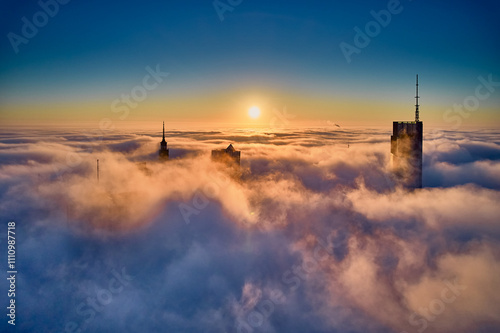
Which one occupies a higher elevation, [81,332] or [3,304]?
[3,304]

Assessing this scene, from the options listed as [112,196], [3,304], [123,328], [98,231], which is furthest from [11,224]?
[3,304]

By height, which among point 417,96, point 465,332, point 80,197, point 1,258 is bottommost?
point 465,332

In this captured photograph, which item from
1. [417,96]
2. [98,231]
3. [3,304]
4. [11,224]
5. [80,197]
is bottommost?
[3,304]

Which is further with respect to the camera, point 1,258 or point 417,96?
point 1,258

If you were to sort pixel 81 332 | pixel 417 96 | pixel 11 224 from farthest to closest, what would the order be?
pixel 81 332 → pixel 417 96 → pixel 11 224

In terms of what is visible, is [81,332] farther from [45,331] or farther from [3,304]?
[3,304]

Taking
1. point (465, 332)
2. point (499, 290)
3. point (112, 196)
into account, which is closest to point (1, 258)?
point (112, 196)

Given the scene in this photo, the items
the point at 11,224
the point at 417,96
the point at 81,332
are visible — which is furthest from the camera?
the point at 81,332

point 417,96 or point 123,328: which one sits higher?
point 417,96

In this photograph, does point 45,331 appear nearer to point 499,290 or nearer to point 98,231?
point 98,231
